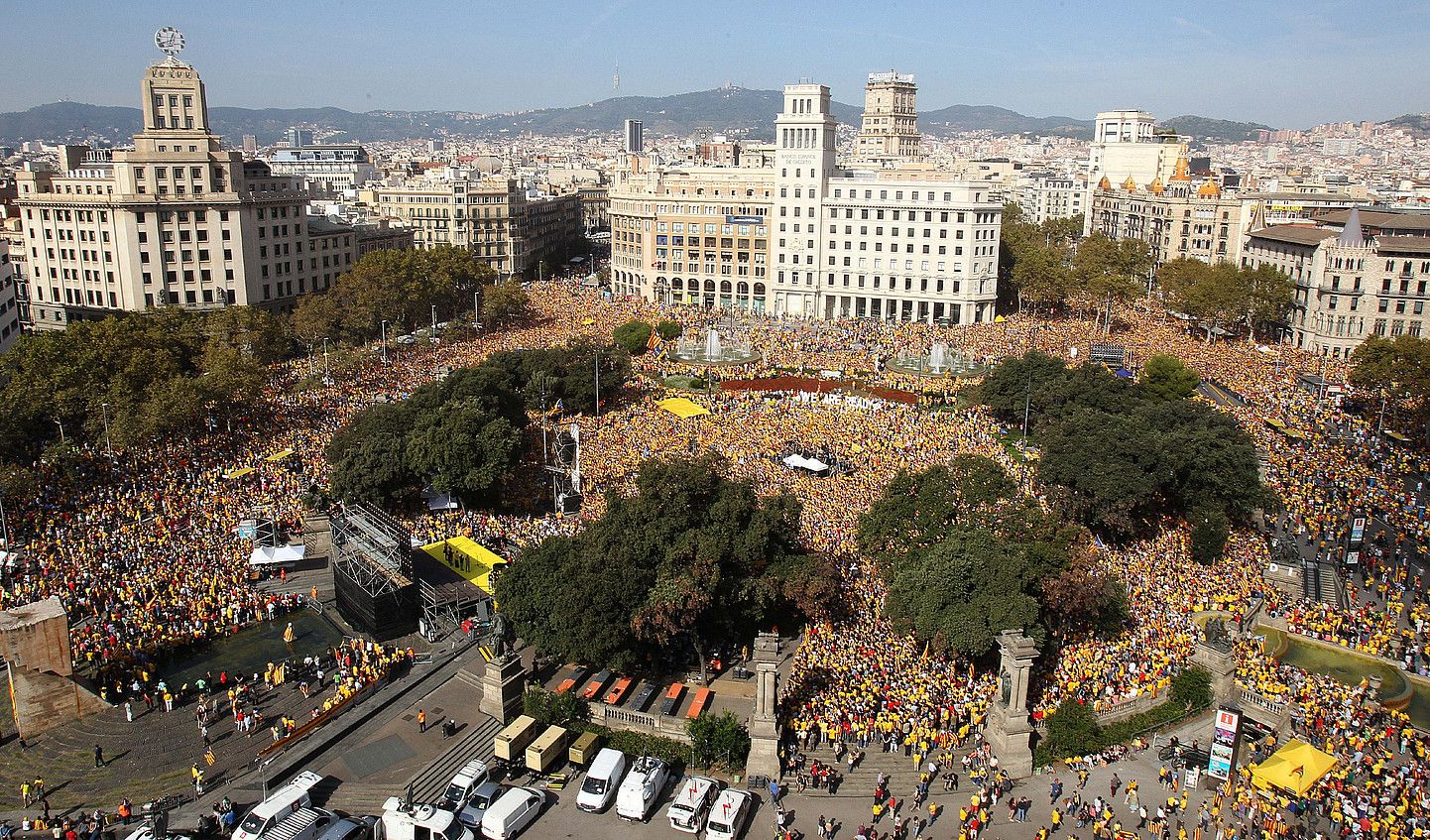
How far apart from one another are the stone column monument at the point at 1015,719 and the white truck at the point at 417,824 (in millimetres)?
14780

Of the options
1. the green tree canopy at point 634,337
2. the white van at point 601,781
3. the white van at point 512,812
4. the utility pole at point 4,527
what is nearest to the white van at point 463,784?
the white van at point 512,812

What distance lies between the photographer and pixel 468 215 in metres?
118

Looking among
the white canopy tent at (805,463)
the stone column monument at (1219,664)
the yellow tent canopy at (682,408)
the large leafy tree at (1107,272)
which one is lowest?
the stone column monument at (1219,664)

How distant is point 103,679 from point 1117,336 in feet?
257

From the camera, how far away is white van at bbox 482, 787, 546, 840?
81.9 feet

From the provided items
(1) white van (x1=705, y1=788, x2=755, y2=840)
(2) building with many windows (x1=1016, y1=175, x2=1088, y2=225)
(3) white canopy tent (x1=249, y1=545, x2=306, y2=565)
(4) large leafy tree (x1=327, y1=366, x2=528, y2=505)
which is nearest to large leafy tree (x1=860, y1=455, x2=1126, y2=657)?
(1) white van (x1=705, y1=788, x2=755, y2=840)

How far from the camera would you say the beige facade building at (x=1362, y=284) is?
250 ft

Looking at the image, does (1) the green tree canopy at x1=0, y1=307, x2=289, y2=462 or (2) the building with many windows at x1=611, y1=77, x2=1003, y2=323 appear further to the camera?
(2) the building with many windows at x1=611, y1=77, x2=1003, y2=323

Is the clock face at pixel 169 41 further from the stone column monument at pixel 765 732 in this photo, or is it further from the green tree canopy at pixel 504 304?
the stone column monument at pixel 765 732

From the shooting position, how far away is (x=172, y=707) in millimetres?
30719

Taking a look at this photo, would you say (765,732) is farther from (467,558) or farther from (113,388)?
(113,388)

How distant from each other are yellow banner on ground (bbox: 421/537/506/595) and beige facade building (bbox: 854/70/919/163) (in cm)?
13869

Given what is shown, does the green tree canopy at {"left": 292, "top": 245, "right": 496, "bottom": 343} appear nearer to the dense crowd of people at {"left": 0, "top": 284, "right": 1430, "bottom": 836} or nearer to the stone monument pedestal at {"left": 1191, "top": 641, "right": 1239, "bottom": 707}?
the dense crowd of people at {"left": 0, "top": 284, "right": 1430, "bottom": 836}

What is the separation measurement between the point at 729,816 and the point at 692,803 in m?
1.21
